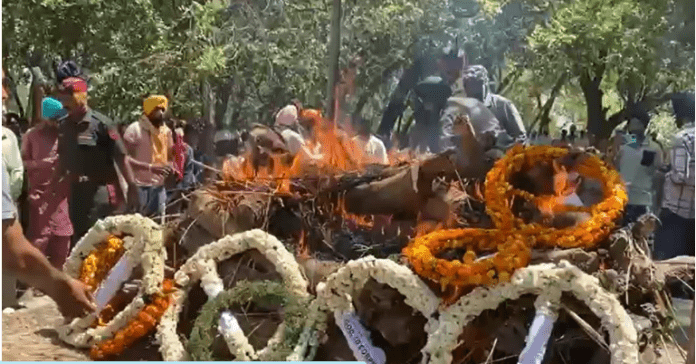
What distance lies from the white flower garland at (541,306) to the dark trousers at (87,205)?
2.36 m

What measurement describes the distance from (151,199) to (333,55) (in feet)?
4.41

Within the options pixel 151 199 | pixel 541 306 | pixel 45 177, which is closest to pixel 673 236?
pixel 541 306

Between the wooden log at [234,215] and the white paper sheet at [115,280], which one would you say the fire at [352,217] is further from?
the white paper sheet at [115,280]

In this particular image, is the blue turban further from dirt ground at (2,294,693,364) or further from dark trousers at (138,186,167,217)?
dirt ground at (2,294,693,364)

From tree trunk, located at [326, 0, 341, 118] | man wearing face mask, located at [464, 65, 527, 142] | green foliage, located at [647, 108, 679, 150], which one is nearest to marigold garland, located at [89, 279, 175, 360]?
tree trunk, located at [326, 0, 341, 118]

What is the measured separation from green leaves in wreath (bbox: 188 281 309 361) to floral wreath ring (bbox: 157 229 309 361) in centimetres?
4

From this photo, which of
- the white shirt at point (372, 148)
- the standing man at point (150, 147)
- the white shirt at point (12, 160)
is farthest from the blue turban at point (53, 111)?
the white shirt at point (372, 148)

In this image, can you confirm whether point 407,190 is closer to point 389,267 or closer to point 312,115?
point 389,267

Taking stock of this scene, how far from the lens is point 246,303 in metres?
4.17

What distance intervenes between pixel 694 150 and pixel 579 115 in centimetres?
63

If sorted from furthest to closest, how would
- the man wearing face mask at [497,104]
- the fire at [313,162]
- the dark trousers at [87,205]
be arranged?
the dark trousers at [87,205], the man wearing face mask at [497,104], the fire at [313,162]

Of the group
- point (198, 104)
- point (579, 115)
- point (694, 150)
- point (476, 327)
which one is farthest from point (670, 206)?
point (198, 104)

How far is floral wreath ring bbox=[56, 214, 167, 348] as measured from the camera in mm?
4449

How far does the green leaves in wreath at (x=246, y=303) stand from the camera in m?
4.07
